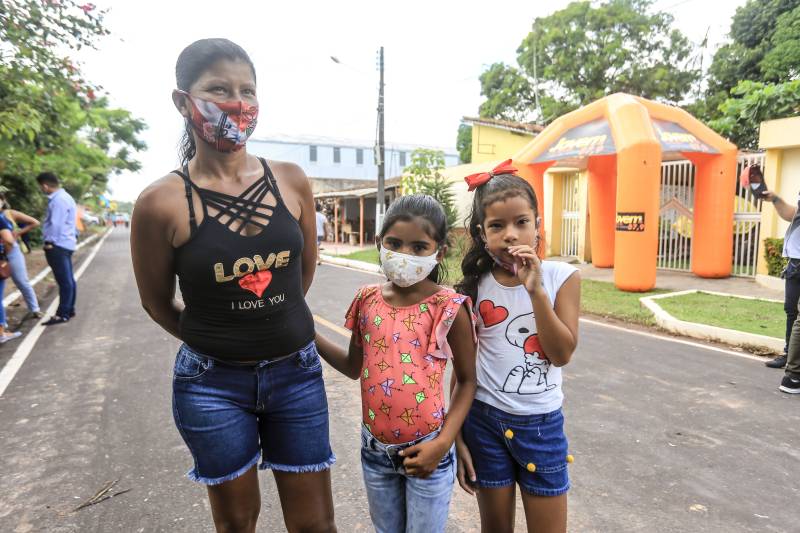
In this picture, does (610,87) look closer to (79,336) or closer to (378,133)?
(378,133)

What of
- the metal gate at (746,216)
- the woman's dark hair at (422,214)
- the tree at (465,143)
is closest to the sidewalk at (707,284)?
the metal gate at (746,216)

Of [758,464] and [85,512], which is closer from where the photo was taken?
[85,512]

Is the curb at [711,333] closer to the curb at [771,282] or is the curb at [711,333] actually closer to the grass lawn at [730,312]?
the grass lawn at [730,312]

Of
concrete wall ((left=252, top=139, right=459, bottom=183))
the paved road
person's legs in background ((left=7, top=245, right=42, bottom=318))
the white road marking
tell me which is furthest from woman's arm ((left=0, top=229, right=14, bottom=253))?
concrete wall ((left=252, top=139, right=459, bottom=183))

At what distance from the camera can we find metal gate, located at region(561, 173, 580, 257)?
593 inches

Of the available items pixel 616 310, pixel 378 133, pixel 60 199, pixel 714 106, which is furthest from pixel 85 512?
pixel 714 106

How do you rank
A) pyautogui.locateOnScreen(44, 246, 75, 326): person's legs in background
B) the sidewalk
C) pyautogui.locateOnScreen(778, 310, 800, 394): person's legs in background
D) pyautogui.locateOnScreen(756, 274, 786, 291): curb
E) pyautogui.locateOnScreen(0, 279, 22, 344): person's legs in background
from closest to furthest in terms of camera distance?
pyautogui.locateOnScreen(778, 310, 800, 394): person's legs in background, pyautogui.locateOnScreen(0, 279, 22, 344): person's legs in background, pyautogui.locateOnScreen(44, 246, 75, 326): person's legs in background, the sidewalk, pyautogui.locateOnScreen(756, 274, 786, 291): curb

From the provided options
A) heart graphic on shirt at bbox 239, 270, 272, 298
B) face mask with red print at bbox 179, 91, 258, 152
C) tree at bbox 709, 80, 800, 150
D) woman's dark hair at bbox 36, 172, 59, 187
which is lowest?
heart graphic on shirt at bbox 239, 270, 272, 298

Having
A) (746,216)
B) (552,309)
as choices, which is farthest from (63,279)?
(746,216)

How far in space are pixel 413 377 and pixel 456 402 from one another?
19 cm

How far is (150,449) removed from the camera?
3457 mm

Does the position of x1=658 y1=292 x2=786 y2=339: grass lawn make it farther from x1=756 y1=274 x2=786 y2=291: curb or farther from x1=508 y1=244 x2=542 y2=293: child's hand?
x1=508 y1=244 x2=542 y2=293: child's hand

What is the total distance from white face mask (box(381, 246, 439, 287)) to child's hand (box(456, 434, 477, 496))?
604mm

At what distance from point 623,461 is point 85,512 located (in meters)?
3.02
